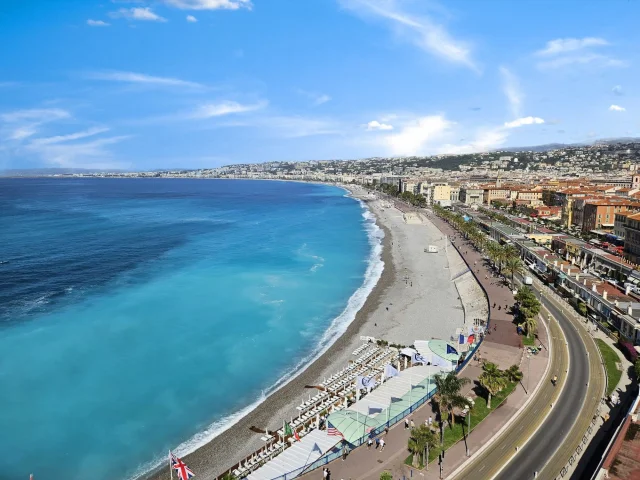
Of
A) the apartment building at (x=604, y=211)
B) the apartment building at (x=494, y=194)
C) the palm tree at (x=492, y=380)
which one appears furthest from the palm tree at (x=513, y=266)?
the apartment building at (x=494, y=194)

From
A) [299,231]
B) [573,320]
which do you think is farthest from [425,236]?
[573,320]

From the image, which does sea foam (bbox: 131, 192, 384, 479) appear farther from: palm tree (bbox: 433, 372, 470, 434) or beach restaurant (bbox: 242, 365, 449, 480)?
palm tree (bbox: 433, 372, 470, 434)

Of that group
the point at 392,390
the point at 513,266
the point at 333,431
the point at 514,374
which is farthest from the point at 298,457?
the point at 513,266

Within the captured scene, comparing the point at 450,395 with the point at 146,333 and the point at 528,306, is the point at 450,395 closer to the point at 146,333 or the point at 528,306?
the point at 528,306

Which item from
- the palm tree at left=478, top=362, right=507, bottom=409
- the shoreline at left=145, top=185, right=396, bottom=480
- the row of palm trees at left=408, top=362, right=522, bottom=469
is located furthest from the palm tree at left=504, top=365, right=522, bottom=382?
the shoreline at left=145, top=185, right=396, bottom=480

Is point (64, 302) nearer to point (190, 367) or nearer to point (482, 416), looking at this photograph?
point (190, 367)

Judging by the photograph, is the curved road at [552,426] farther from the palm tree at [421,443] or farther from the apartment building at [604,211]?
the apartment building at [604,211]
